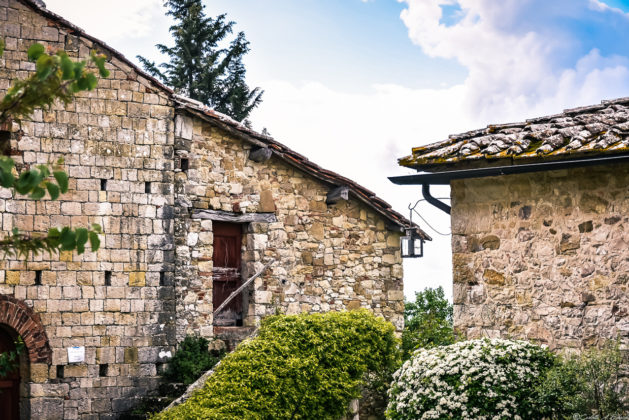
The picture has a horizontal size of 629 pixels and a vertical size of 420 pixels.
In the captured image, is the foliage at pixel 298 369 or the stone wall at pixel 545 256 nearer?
the stone wall at pixel 545 256

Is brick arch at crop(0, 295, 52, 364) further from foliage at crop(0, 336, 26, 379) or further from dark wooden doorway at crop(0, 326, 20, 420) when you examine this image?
foliage at crop(0, 336, 26, 379)

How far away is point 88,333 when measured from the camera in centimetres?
1288

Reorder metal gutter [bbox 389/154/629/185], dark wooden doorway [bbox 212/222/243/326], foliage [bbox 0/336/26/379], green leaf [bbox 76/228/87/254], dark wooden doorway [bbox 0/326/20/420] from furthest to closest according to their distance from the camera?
dark wooden doorway [bbox 212/222/243/326] < dark wooden doorway [bbox 0/326/20/420] < metal gutter [bbox 389/154/629/185] < foliage [bbox 0/336/26/379] < green leaf [bbox 76/228/87/254]

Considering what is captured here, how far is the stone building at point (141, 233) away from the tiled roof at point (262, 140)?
29mm

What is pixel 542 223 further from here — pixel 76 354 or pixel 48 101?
pixel 76 354

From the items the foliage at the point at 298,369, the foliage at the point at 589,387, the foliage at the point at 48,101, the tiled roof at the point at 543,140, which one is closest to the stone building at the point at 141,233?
the foliage at the point at 298,369

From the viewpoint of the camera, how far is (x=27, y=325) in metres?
12.5

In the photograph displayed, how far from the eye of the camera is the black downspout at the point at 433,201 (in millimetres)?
9062

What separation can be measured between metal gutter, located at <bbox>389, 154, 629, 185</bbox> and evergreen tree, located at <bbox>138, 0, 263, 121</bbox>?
16595mm

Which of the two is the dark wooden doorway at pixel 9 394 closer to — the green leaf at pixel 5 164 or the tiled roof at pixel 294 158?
the tiled roof at pixel 294 158

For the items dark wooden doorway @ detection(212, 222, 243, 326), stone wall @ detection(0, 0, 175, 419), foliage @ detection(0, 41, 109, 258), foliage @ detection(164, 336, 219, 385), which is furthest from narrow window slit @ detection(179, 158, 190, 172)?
foliage @ detection(0, 41, 109, 258)

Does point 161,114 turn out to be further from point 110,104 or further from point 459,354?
point 459,354

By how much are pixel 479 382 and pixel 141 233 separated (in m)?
7.08

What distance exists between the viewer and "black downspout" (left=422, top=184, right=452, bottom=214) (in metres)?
9.06
